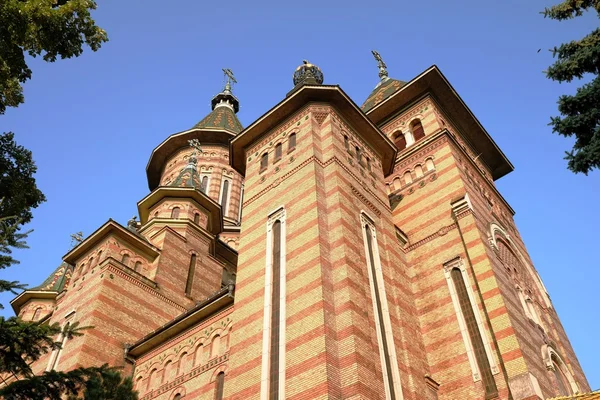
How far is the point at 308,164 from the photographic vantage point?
55.6 feet

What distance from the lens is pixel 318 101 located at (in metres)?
19.1

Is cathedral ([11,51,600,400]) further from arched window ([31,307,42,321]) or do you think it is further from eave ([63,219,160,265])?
arched window ([31,307,42,321])

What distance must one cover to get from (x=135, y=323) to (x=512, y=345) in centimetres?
1339

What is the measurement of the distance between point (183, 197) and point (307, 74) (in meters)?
9.67

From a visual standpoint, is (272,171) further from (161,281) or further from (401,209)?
(161,281)

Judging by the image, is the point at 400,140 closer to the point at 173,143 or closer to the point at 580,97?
the point at 580,97

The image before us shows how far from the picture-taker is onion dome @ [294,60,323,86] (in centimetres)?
2117

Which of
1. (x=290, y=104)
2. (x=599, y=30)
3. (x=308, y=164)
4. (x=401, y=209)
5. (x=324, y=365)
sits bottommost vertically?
(x=324, y=365)

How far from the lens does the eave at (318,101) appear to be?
18.9 m

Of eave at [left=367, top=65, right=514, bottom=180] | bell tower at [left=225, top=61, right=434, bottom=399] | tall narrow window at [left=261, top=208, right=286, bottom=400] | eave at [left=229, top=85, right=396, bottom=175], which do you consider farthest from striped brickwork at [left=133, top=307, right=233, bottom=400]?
eave at [left=367, top=65, right=514, bottom=180]

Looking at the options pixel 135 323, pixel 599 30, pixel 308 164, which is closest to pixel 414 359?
pixel 308 164

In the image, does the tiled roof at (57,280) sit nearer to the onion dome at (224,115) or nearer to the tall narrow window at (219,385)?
the onion dome at (224,115)

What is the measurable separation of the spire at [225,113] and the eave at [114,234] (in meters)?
19.5

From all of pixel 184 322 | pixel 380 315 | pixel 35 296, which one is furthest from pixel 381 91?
pixel 35 296
